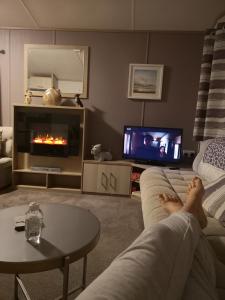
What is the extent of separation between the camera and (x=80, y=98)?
370 centimetres

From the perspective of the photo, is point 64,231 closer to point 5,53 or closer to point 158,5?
point 158,5

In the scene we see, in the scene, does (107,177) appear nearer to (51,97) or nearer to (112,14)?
(51,97)

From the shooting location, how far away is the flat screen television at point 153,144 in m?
3.42

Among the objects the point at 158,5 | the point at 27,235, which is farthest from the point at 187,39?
the point at 27,235

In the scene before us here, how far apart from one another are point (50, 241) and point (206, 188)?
3.49ft

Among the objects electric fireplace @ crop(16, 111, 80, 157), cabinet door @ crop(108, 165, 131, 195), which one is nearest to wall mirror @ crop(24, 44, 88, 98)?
electric fireplace @ crop(16, 111, 80, 157)

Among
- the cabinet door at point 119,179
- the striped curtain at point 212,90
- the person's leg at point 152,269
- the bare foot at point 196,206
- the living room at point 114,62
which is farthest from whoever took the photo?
the cabinet door at point 119,179

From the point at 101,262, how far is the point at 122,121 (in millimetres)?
2276

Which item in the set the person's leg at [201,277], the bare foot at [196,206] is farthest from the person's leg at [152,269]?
the bare foot at [196,206]

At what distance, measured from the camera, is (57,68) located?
3.66 m

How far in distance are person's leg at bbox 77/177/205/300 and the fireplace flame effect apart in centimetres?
282

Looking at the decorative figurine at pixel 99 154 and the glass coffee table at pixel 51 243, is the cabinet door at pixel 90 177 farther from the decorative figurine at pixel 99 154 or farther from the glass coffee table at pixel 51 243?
the glass coffee table at pixel 51 243

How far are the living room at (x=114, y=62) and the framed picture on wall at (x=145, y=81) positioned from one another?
67mm

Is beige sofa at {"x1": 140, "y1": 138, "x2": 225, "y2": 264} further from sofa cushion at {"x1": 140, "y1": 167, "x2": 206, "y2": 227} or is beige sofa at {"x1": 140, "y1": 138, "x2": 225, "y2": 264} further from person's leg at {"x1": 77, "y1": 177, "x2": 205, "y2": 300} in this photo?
person's leg at {"x1": 77, "y1": 177, "x2": 205, "y2": 300}
